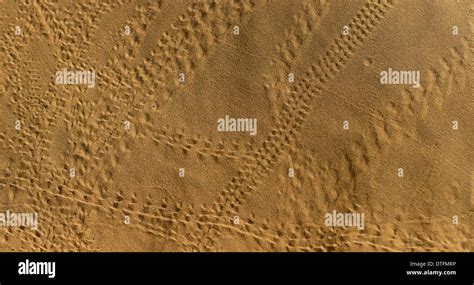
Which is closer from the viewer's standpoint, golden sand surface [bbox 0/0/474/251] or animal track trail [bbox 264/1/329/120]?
golden sand surface [bbox 0/0/474/251]

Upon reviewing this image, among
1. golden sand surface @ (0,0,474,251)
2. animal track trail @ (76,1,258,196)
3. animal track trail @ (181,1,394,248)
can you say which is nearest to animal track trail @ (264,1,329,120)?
golden sand surface @ (0,0,474,251)

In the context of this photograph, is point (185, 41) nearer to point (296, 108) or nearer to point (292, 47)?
point (292, 47)

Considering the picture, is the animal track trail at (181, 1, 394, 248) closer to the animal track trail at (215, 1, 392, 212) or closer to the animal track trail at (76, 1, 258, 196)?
the animal track trail at (215, 1, 392, 212)

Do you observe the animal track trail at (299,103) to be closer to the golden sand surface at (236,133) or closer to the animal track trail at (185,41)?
the golden sand surface at (236,133)

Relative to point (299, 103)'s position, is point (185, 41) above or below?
above

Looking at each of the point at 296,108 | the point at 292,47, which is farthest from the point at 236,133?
the point at 292,47

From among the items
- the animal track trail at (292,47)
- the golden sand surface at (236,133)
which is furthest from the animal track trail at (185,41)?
the animal track trail at (292,47)

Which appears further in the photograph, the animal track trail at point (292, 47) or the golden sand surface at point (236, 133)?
the animal track trail at point (292, 47)

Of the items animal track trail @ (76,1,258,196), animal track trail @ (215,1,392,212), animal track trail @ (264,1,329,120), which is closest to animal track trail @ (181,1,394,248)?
animal track trail @ (215,1,392,212)

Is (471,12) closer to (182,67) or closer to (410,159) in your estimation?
(410,159)
